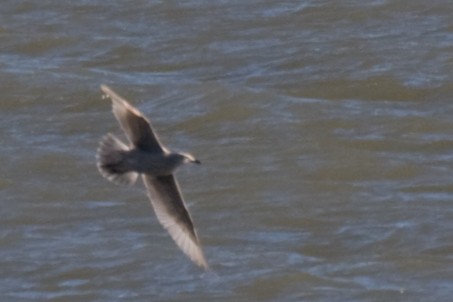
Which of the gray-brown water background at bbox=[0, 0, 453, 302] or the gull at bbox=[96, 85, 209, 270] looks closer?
the gull at bbox=[96, 85, 209, 270]

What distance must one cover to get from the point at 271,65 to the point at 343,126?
1162 millimetres

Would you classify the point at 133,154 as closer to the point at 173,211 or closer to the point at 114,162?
the point at 114,162

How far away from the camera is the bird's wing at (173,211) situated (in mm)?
5836

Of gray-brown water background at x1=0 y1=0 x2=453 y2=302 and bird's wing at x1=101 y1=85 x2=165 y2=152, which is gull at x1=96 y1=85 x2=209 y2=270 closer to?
bird's wing at x1=101 y1=85 x2=165 y2=152

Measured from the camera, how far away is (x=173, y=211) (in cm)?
587

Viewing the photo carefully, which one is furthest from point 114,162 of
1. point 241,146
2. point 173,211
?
point 241,146

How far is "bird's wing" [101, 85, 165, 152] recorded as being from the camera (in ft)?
18.0

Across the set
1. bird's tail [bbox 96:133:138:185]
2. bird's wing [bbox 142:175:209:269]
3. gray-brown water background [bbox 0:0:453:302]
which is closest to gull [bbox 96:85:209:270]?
bird's tail [bbox 96:133:138:185]

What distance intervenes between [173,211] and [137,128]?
432 mm

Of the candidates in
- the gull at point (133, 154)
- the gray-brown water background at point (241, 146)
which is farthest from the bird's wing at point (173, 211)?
the gray-brown water background at point (241, 146)

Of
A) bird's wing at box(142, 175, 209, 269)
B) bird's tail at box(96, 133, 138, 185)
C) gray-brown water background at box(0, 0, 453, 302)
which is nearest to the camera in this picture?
bird's tail at box(96, 133, 138, 185)

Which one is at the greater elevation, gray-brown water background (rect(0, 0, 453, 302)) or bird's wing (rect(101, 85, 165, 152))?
bird's wing (rect(101, 85, 165, 152))

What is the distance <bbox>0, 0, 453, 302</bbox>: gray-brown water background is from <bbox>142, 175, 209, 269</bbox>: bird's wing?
77.4 inches

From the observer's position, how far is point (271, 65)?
1118cm
